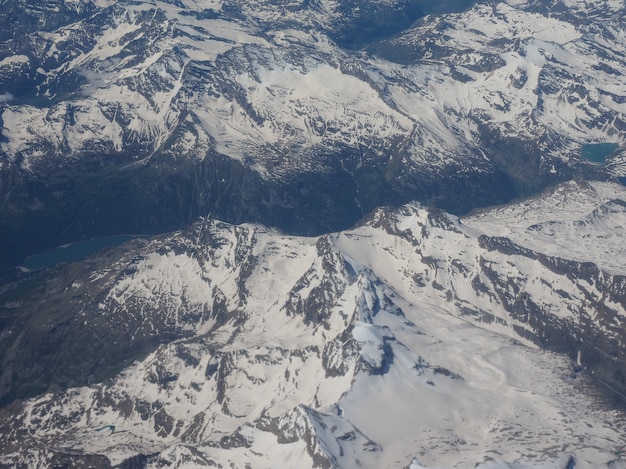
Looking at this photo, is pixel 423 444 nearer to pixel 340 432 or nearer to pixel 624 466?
pixel 340 432

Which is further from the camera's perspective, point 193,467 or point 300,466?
point 193,467

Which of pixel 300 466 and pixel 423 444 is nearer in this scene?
pixel 300 466

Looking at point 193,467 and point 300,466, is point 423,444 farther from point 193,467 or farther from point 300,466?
point 193,467

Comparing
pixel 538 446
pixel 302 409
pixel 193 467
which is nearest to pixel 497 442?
pixel 538 446

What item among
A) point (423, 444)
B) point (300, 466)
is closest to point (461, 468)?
point (423, 444)

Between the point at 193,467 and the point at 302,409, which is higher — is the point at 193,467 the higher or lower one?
the lower one

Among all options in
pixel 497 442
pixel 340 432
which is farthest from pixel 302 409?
pixel 497 442

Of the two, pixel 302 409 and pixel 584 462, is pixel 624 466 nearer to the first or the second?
pixel 584 462
